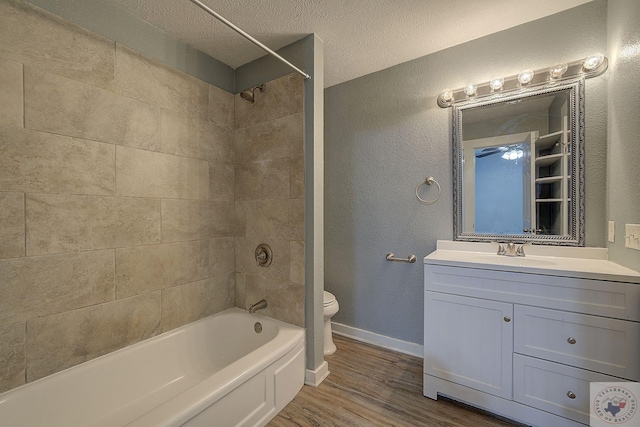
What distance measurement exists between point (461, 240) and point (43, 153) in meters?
2.57

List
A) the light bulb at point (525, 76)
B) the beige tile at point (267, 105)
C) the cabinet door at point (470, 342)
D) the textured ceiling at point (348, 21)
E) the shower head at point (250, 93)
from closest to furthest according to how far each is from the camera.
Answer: the cabinet door at point (470, 342), the textured ceiling at point (348, 21), the light bulb at point (525, 76), the beige tile at point (267, 105), the shower head at point (250, 93)

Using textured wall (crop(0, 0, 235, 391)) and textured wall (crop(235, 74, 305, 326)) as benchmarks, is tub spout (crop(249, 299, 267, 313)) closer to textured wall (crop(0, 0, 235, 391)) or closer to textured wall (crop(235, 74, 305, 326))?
textured wall (crop(235, 74, 305, 326))

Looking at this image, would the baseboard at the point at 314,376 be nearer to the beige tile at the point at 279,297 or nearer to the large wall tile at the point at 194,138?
the beige tile at the point at 279,297

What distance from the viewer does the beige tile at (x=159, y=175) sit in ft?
4.96

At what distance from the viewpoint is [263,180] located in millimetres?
1979

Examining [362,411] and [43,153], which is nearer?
[43,153]

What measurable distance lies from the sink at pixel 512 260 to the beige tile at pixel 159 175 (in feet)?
6.51

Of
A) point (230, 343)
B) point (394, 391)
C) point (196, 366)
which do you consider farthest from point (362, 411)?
point (196, 366)

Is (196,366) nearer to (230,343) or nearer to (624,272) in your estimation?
(230,343)

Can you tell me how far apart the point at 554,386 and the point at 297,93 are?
228 cm

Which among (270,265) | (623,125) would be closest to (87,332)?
(270,265)

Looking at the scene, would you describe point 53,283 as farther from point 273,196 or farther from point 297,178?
point 297,178

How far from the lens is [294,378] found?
1.64 metres

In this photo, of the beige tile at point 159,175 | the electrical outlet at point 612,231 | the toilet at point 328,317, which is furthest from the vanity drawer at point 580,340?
the beige tile at point 159,175
